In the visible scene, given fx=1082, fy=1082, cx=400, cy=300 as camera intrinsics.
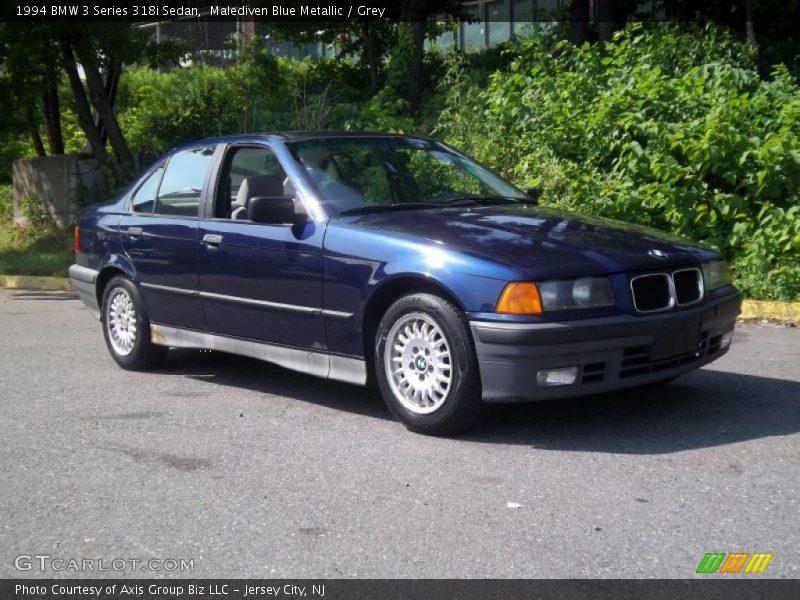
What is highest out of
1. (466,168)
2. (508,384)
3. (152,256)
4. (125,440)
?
(466,168)

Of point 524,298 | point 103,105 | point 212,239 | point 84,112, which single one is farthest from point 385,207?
point 84,112

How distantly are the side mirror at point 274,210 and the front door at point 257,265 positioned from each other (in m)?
0.08

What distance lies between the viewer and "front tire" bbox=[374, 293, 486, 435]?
17.9 ft

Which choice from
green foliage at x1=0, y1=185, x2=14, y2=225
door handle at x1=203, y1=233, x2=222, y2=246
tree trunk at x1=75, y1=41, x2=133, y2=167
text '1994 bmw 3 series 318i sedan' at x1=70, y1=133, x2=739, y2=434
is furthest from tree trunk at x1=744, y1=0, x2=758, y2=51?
green foliage at x1=0, y1=185, x2=14, y2=225

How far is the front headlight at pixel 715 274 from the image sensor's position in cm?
596

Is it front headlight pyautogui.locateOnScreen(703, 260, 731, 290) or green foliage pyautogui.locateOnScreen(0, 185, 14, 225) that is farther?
green foliage pyautogui.locateOnScreen(0, 185, 14, 225)

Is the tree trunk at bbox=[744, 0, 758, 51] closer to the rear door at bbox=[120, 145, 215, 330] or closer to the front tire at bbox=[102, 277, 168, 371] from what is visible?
the rear door at bbox=[120, 145, 215, 330]

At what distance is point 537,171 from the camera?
1203cm

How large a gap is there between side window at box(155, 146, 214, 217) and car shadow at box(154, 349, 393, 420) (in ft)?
3.97

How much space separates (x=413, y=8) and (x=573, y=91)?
7250 millimetres

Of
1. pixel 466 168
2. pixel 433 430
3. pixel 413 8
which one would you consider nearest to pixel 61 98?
pixel 413 8

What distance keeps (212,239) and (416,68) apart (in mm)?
12136

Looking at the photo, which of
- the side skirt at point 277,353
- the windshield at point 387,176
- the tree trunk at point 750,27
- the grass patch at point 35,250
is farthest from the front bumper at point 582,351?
the tree trunk at point 750,27
